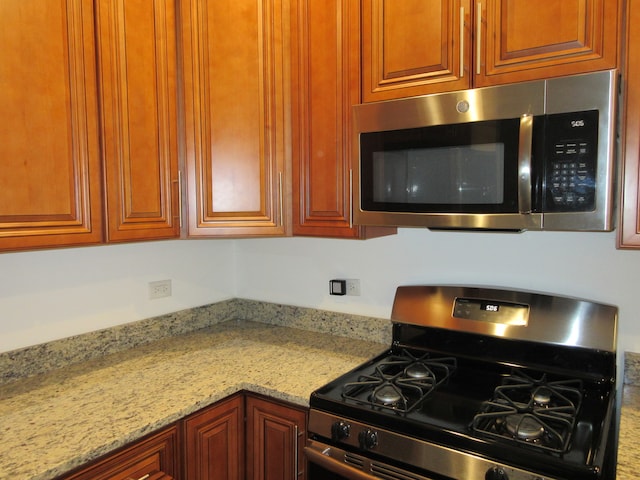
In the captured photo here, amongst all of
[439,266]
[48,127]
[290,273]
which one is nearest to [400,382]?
[439,266]

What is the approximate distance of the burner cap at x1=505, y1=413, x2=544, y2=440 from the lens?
1.15 m

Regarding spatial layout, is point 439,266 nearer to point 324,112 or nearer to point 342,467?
point 324,112

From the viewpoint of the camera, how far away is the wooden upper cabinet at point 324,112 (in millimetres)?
1636

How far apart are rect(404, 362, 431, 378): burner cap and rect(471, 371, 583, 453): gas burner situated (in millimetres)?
232

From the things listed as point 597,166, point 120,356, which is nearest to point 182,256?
point 120,356

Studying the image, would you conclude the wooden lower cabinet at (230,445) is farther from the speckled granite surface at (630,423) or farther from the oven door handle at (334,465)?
the speckled granite surface at (630,423)

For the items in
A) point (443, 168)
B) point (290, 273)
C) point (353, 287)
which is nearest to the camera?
point (443, 168)

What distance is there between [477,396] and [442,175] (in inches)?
26.3

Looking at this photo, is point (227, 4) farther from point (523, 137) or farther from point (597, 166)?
point (597, 166)

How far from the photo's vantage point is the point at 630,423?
1.25 meters

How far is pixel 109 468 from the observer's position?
48.8 inches

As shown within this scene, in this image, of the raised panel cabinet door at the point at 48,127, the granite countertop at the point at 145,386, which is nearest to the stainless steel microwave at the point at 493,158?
the granite countertop at the point at 145,386

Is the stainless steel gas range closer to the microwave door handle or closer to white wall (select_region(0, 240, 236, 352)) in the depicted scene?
the microwave door handle

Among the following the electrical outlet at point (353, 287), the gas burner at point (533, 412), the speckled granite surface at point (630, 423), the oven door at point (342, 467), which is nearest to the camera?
the speckled granite surface at point (630, 423)
